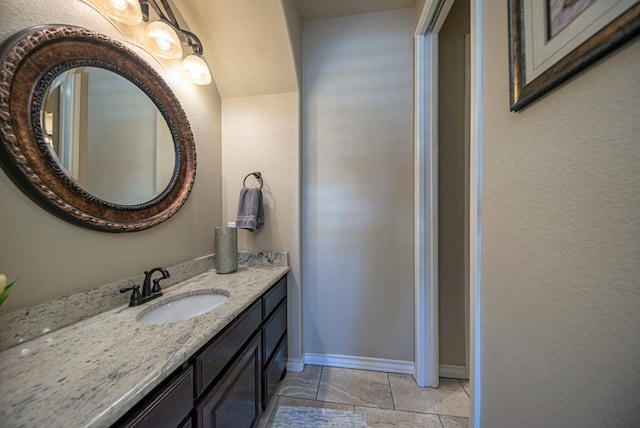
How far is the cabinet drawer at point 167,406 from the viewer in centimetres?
52

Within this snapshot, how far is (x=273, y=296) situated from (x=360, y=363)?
0.98 meters

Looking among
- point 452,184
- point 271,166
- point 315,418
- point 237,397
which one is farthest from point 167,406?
point 452,184

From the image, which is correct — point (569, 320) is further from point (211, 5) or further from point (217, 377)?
point (211, 5)

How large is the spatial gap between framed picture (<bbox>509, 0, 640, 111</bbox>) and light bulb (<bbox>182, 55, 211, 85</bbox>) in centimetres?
152

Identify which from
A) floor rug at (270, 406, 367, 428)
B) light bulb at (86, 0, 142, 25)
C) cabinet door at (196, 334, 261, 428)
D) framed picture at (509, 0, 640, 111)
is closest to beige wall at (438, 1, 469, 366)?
floor rug at (270, 406, 367, 428)

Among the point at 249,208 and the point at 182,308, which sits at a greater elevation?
the point at 249,208

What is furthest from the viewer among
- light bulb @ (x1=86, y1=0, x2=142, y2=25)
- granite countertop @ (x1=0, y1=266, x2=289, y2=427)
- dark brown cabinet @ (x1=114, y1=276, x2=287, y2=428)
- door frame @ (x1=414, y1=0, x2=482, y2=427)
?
door frame @ (x1=414, y1=0, x2=482, y2=427)

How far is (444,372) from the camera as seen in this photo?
1584 millimetres

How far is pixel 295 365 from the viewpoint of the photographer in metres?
1.66

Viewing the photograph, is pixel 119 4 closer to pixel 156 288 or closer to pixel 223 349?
pixel 156 288

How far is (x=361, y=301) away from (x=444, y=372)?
0.80 m

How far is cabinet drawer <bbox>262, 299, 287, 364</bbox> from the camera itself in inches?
47.7

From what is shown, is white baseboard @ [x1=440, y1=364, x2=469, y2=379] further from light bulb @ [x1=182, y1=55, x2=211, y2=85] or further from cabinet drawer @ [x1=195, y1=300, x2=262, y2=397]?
light bulb @ [x1=182, y1=55, x2=211, y2=85]

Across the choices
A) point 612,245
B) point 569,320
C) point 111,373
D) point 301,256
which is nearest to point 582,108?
point 612,245
